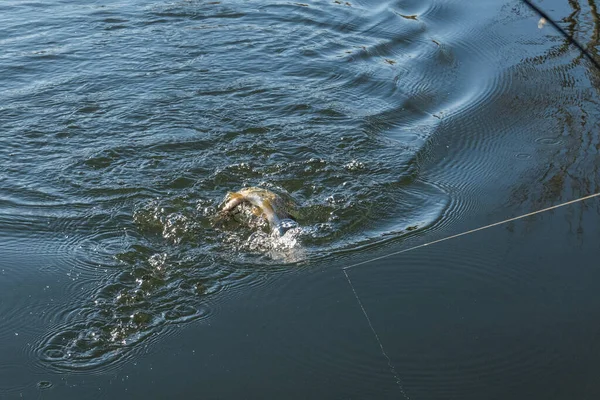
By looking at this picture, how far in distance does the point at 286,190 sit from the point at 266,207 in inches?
23.0

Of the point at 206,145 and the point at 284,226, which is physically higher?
the point at 206,145

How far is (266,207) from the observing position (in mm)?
5355

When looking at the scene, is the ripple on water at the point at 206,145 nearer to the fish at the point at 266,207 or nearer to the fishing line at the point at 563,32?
the fish at the point at 266,207

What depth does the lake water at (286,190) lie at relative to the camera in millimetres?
4230

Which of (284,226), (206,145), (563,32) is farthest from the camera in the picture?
(563,32)

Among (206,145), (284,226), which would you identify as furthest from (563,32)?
(284,226)

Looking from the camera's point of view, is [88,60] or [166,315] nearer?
[166,315]

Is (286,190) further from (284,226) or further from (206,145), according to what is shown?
(206,145)

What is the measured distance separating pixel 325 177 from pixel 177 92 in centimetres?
210

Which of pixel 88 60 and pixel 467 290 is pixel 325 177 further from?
pixel 88 60

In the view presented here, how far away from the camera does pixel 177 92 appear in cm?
751

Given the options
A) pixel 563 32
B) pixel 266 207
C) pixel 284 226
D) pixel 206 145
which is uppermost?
pixel 563 32

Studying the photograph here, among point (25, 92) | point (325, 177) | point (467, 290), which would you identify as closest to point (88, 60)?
point (25, 92)

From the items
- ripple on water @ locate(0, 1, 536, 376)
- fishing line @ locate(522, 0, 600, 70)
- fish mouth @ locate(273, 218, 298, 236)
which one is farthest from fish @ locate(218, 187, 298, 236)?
fishing line @ locate(522, 0, 600, 70)
